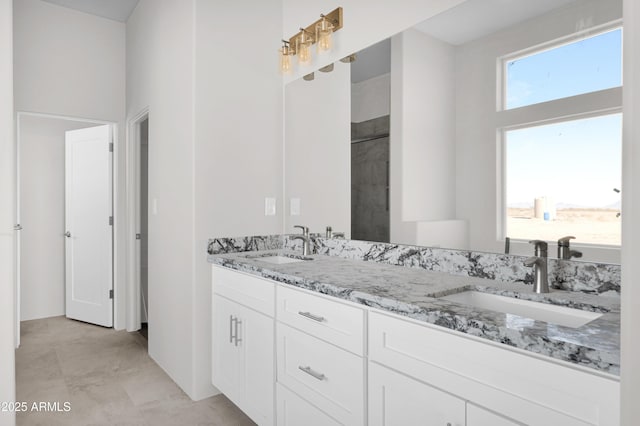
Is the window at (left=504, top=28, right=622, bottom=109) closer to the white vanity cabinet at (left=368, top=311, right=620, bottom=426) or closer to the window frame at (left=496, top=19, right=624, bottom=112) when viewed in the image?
the window frame at (left=496, top=19, right=624, bottom=112)

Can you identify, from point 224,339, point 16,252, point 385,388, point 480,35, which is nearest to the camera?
point 385,388

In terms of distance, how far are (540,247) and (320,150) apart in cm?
149

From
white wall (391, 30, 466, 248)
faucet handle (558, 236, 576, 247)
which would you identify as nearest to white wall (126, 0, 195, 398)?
white wall (391, 30, 466, 248)

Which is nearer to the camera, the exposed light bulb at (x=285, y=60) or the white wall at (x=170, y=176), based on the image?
the white wall at (x=170, y=176)

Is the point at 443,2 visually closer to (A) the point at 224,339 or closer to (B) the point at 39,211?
(A) the point at 224,339

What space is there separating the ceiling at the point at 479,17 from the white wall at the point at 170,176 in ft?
4.85

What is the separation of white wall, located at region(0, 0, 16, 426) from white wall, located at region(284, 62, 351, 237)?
5.06ft

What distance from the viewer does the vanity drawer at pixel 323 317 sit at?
4.75 ft

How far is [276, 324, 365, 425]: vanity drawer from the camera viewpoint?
145 centimetres

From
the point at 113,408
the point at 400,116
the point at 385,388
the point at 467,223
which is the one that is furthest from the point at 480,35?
the point at 113,408

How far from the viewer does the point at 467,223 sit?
1744mm

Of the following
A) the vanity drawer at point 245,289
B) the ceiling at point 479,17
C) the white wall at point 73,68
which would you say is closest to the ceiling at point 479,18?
the ceiling at point 479,17

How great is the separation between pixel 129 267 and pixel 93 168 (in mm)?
1048

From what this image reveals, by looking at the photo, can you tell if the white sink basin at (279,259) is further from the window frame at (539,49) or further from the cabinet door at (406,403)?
the window frame at (539,49)
